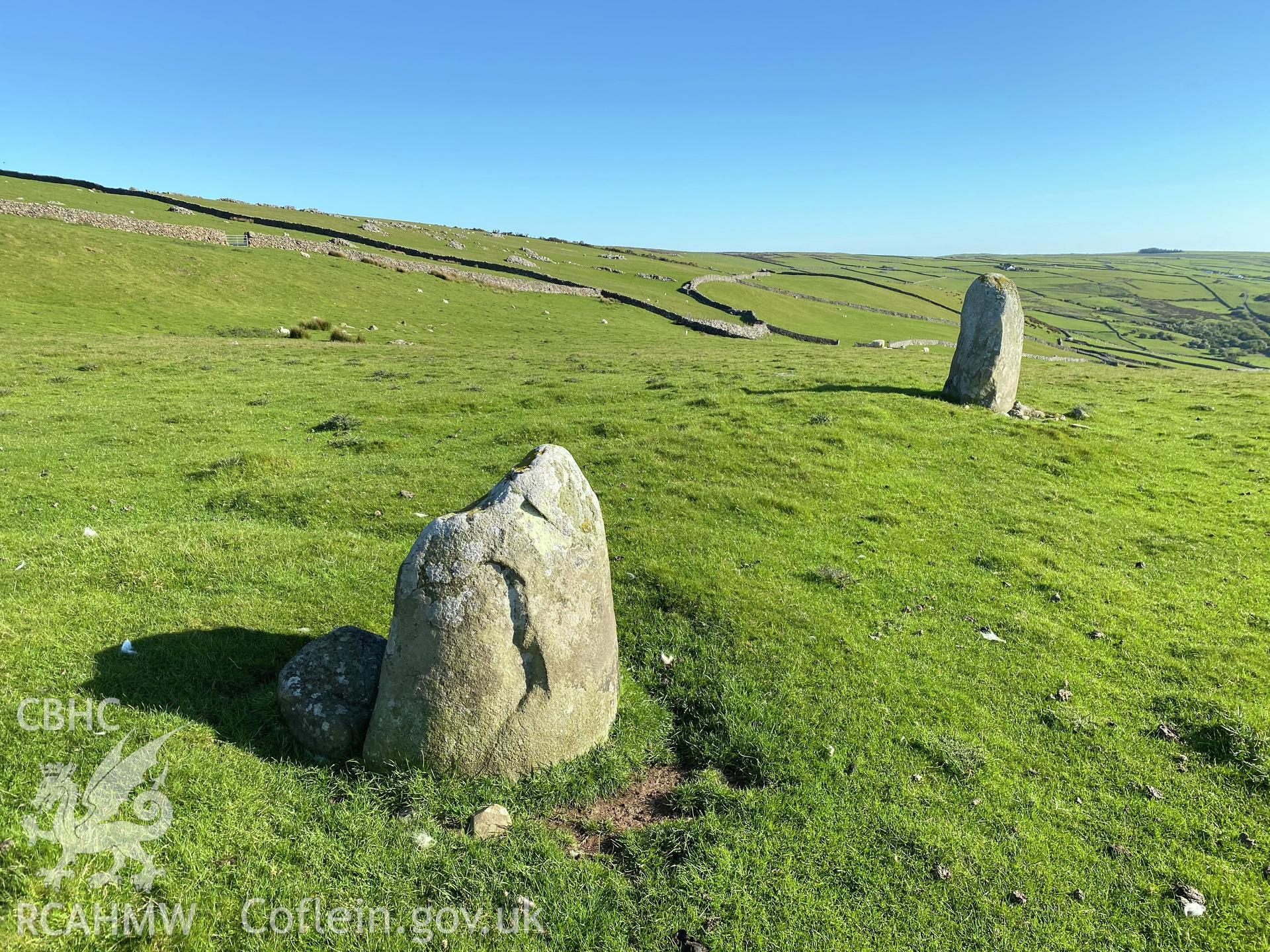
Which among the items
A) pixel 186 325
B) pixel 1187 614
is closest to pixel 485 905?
pixel 1187 614

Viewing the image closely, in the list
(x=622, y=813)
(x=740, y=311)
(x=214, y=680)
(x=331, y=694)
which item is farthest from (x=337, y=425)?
(x=740, y=311)

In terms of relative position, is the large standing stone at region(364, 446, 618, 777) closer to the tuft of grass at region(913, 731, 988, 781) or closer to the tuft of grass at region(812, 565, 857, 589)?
the tuft of grass at region(913, 731, 988, 781)

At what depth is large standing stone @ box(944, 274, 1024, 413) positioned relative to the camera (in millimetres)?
20984

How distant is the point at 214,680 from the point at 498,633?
3.55 meters

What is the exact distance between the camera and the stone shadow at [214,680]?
6.27 meters

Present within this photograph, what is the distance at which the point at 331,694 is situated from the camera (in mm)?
6441

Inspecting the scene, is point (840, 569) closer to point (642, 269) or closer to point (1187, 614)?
point (1187, 614)

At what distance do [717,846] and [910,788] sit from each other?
2.19 meters

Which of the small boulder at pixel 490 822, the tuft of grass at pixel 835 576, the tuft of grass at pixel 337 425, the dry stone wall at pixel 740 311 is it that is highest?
the dry stone wall at pixel 740 311

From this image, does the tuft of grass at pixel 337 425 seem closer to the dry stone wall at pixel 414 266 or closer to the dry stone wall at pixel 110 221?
the dry stone wall at pixel 414 266

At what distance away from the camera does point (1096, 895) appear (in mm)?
5391

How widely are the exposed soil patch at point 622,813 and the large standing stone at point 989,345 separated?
64.1 feet

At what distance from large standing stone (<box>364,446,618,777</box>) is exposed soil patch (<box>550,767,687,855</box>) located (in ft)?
2.00

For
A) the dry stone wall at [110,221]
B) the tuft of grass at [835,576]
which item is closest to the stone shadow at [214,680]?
the tuft of grass at [835,576]
